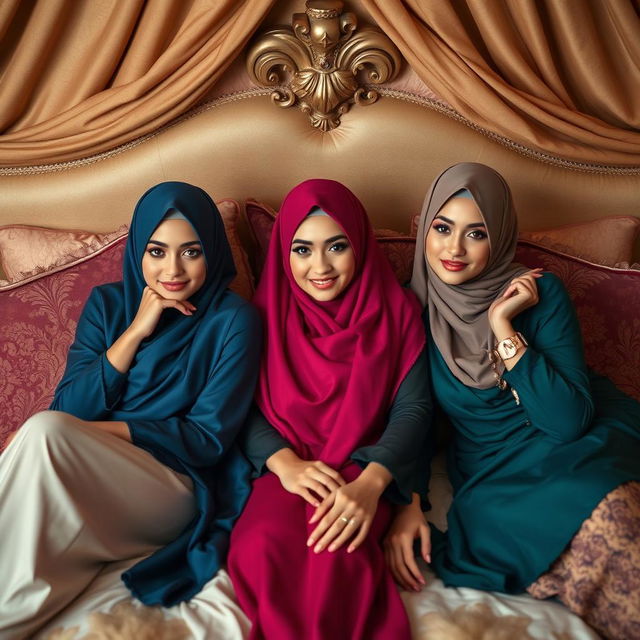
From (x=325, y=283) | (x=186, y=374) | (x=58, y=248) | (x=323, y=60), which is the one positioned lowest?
(x=186, y=374)

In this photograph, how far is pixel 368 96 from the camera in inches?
108

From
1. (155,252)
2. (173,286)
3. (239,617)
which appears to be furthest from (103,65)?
(239,617)

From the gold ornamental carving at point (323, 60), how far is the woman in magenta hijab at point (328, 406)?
596 mm

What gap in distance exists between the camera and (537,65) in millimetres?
2791

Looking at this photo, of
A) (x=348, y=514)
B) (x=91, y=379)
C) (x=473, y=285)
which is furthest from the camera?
(x=473, y=285)

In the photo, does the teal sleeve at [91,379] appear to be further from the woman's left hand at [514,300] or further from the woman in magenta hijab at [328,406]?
the woman's left hand at [514,300]

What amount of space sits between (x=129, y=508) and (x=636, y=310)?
71.8 inches

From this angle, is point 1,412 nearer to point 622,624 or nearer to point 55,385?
point 55,385

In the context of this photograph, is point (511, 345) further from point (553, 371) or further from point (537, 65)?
point (537, 65)

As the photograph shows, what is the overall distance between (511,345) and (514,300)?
0.14 m

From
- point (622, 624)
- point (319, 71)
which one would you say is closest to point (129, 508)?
point (622, 624)

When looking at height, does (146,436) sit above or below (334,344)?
below

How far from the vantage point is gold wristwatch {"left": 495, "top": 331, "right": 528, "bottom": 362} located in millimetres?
2062

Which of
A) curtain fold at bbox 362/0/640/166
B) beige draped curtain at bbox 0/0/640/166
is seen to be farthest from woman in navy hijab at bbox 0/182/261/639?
curtain fold at bbox 362/0/640/166
